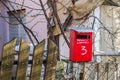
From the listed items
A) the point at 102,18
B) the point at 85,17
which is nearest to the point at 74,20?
the point at 85,17

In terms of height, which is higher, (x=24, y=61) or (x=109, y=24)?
(x=109, y=24)

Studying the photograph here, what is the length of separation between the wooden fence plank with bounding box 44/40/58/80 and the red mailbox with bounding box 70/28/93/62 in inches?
10.6

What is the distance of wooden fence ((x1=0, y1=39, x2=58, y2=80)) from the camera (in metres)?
3.77

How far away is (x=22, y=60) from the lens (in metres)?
3.84

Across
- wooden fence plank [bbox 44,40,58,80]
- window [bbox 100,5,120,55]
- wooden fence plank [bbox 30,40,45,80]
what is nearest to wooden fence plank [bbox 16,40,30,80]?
wooden fence plank [bbox 30,40,45,80]

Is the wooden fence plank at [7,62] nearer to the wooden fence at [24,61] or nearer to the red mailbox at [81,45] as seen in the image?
the wooden fence at [24,61]

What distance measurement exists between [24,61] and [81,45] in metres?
0.84

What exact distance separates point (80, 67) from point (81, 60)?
126 mm

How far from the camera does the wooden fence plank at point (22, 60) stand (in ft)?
12.6

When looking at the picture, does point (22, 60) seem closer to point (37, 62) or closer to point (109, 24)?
point (37, 62)

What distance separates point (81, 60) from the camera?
4.23 metres

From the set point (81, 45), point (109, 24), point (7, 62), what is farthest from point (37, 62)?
point (109, 24)

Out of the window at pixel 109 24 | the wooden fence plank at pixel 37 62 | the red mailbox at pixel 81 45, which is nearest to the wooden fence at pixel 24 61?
the wooden fence plank at pixel 37 62

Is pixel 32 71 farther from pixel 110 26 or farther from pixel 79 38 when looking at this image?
pixel 110 26
